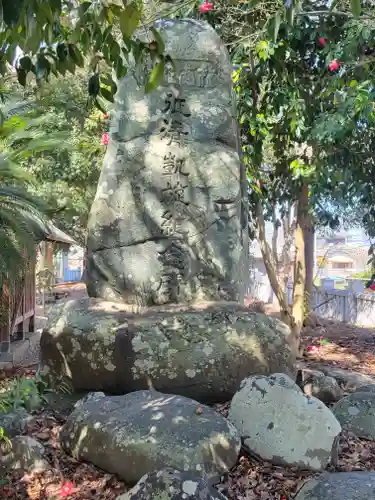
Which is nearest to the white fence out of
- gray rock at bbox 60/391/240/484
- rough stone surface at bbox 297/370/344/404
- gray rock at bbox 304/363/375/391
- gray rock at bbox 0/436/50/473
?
gray rock at bbox 304/363/375/391

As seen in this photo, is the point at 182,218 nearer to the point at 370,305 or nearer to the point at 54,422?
the point at 54,422

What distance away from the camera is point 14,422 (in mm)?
3824

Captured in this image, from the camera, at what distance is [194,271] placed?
16.3 feet

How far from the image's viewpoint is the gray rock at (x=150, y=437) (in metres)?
3.09

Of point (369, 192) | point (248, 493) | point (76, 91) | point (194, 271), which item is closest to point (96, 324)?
point (194, 271)

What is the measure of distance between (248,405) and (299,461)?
48 centimetres

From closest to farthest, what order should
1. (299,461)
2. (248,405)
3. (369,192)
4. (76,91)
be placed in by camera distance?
(299,461)
(248,405)
(369,192)
(76,91)

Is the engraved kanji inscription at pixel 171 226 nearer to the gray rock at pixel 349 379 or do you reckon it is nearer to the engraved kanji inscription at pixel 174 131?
the engraved kanji inscription at pixel 174 131

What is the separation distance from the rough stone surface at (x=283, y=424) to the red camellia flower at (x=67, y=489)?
113 cm

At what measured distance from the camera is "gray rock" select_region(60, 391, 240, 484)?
309 centimetres

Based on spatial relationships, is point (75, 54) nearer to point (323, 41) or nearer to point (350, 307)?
point (323, 41)

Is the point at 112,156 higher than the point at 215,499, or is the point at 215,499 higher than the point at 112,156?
the point at 112,156

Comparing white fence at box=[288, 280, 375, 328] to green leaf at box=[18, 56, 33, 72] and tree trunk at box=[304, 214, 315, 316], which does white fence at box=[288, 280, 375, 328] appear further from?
green leaf at box=[18, 56, 33, 72]

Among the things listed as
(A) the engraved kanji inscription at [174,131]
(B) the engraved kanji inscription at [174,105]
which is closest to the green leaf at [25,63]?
(A) the engraved kanji inscription at [174,131]
